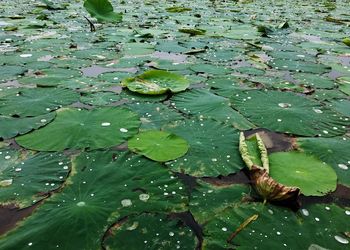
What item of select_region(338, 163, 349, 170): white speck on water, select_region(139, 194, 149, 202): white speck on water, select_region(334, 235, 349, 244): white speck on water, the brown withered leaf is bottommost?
select_region(139, 194, 149, 202): white speck on water

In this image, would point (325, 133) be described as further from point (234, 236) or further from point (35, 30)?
point (35, 30)

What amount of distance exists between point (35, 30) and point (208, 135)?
10.8 feet

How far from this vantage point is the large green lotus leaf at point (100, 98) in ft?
5.84

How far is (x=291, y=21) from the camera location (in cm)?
502

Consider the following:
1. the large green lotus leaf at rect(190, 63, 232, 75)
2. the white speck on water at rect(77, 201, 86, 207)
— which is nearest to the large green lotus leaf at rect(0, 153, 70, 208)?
the white speck on water at rect(77, 201, 86, 207)

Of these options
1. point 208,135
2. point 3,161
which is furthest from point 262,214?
point 3,161

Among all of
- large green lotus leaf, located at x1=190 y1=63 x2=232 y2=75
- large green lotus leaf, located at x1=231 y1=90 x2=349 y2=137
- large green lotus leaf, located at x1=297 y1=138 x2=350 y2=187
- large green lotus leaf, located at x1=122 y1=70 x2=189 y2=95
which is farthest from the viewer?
large green lotus leaf, located at x1=190 y1=63 x2=232 y2=75

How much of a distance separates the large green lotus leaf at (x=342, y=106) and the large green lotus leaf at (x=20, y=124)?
62.4 inches

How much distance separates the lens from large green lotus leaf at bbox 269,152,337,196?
1.11m

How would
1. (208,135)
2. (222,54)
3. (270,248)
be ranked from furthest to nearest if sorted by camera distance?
(222,54) < (208,135) < (270,248)

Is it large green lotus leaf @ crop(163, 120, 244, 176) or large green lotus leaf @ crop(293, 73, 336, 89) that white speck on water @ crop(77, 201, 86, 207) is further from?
large green lotus leaf @ crop(293, 73, 336, 89)

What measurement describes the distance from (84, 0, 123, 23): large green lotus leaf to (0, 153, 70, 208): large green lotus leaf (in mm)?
3352

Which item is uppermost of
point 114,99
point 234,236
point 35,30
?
point 234,236

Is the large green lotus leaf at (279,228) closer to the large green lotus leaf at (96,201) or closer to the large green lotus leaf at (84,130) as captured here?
the large green lotus leaf at (96,201)
